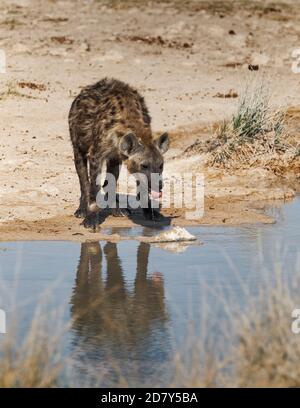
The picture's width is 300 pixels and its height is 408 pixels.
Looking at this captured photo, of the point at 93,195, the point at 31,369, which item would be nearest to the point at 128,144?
the point at 93,195

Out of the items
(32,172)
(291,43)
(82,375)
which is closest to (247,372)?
(82,375)

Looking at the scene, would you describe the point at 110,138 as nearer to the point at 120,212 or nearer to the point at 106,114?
the point at 106,114

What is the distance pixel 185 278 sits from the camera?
8602mm

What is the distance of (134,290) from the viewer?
8344 mm

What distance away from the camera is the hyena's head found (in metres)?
10.3

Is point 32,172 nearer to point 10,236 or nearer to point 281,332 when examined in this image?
point 10,236

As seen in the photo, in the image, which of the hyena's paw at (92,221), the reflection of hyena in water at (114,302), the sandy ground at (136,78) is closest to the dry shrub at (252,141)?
the sandy ground at (136,78)

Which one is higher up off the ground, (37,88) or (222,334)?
(222,334)

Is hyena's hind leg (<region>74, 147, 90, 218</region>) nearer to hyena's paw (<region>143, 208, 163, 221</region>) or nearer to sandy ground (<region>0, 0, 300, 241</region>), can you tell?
sandy ground (<region>0, 0, 300, 241</region>)

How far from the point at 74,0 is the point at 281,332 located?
2519 cm

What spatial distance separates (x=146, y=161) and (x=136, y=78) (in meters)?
11.8

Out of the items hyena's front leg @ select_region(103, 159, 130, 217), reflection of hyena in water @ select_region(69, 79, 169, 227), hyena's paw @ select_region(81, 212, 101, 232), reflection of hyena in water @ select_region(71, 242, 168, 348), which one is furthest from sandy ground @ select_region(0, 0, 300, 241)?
reflection of hyena in water @ select_region(71, 242, 168, 348)
